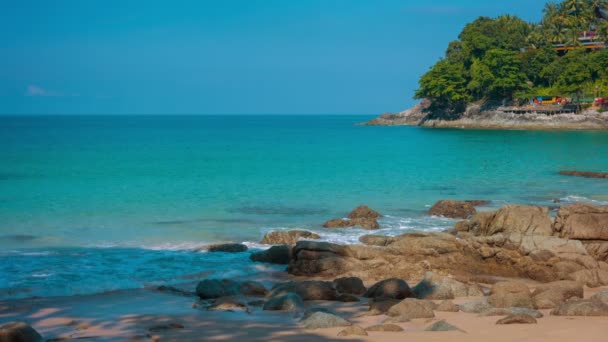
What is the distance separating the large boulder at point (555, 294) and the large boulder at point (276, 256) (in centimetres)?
655

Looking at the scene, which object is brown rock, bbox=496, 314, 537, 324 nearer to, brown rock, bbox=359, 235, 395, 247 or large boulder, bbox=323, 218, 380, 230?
brown rock, bbox=359, 235, 395, 247

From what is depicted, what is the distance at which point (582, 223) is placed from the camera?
59.7 feet

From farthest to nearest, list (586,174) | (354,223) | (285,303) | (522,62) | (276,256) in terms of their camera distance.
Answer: (522,62)
(586,174)
(354,223)
(276,256)
(285,303)

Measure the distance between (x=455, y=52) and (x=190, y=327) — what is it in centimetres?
11528

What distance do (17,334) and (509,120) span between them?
102 meters

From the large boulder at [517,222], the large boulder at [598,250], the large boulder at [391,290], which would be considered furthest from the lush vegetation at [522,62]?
the large boulder at [391,290]

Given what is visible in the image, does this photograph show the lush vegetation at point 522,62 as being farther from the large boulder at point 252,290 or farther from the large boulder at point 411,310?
the large boulder at point 411,310

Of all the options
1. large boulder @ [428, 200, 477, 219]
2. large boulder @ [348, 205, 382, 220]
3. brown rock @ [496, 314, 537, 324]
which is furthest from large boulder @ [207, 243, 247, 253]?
brown rock @ [496, 314, 537, 324]

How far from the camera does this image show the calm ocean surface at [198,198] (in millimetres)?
17422

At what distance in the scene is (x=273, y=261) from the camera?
17625mm

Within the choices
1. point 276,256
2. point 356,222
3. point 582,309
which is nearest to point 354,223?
point 356,222

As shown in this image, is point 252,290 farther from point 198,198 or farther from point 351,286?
point 198,198

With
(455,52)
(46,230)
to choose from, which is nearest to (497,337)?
(46,230)

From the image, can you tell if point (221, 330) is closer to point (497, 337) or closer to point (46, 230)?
point (497, 337)
